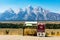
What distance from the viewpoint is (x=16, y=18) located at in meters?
158

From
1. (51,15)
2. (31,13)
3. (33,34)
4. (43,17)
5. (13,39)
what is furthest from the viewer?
(31,13)

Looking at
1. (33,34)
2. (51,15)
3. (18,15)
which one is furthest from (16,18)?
(33,34)

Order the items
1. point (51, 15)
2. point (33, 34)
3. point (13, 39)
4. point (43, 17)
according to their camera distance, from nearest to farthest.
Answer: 1. point (13, 39)
2. point (33, 34)
3. point (43, 17)
4. point (51, 15)

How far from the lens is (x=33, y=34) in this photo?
36750 millimetres

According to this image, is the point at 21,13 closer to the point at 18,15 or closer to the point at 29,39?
the point at 18,15

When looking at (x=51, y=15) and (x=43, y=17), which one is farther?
(x=51, y=15)

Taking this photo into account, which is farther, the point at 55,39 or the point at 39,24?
the point at 39,24

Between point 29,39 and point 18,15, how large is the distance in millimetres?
130258

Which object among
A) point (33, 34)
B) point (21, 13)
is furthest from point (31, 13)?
point (33, 34)

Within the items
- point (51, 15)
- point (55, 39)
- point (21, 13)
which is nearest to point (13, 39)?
point (55, 39)

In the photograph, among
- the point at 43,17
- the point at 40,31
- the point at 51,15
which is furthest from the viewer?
the point at 51,15

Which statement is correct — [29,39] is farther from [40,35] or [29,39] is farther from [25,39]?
[40,35]

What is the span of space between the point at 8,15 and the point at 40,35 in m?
133

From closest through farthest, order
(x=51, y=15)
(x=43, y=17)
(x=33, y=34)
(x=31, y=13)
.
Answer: (x=33, y=34)
(x=43, y=17)
(x=51, y=15)
(x=31, y=13)
